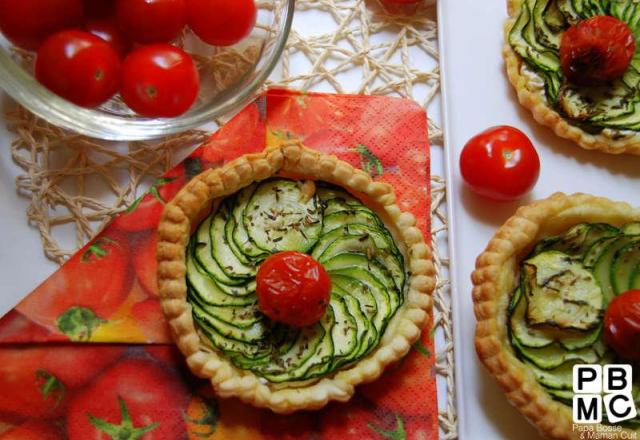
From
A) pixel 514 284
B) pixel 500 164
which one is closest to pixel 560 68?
pixel 500 164

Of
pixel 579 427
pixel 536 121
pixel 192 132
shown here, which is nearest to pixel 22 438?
pixel 192 132

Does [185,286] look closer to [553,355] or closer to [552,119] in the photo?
[553,355]

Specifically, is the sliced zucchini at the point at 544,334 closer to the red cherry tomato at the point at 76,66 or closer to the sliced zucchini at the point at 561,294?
the sliced zucchini at the point at 561,294

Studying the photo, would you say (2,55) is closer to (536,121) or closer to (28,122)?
(28,122)

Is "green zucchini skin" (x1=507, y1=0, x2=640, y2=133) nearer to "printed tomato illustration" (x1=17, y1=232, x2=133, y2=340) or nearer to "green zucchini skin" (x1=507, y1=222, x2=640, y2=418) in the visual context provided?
"green zucchini skin" (x1=507, y1=222, x2=640, y2=418)

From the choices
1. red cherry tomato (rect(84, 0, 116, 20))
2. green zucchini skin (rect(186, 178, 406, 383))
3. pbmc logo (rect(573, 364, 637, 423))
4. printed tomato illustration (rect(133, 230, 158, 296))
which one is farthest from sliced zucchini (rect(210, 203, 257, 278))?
pbmc logo (rect(573, 364, 637, 423))

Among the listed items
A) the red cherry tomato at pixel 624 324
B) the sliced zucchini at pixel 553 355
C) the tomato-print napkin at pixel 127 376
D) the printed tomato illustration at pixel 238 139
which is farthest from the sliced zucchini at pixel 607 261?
the printed tomato illustration at pixel 238 139
